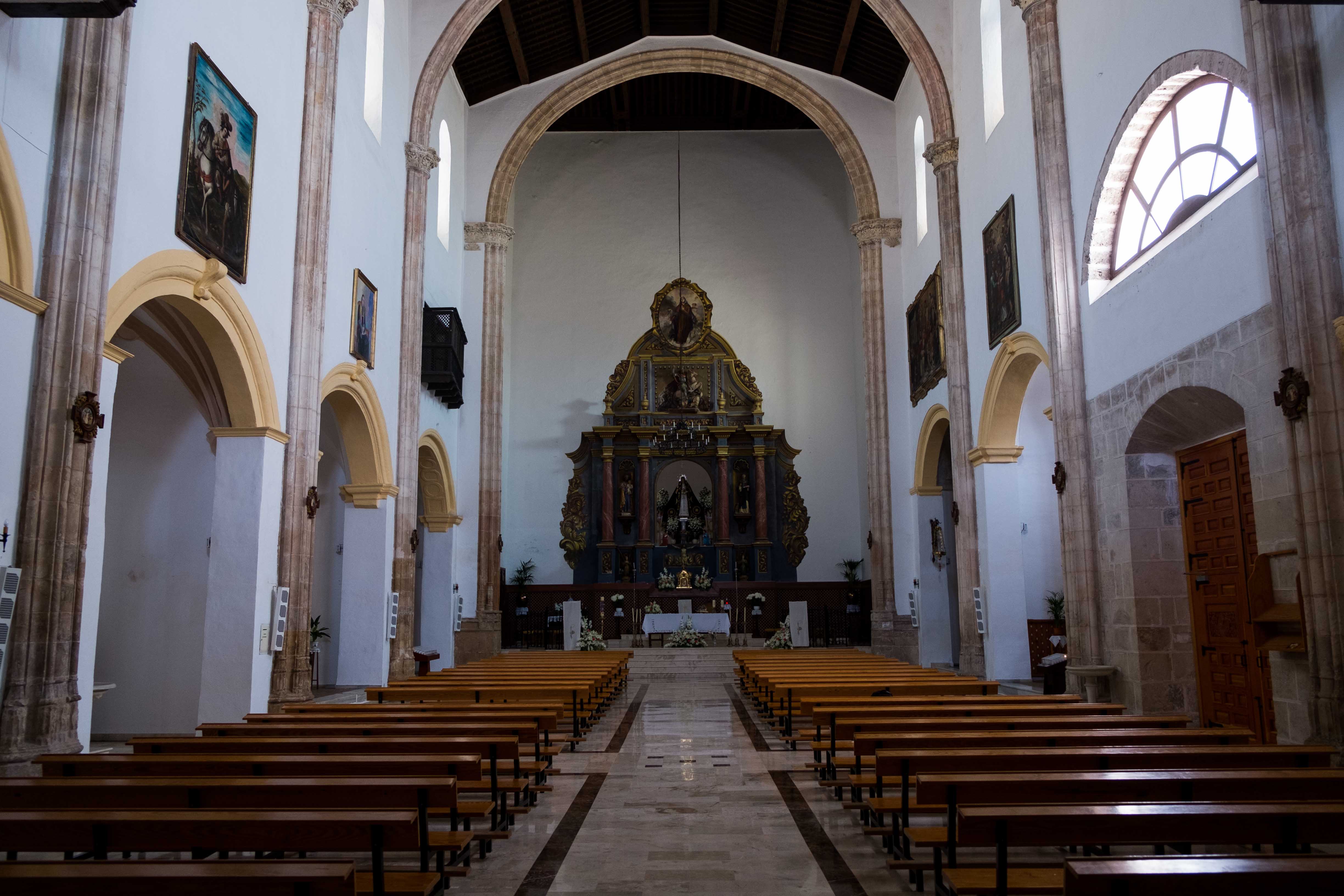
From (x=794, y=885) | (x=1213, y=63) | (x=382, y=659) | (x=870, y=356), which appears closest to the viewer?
(x=794, y=885)

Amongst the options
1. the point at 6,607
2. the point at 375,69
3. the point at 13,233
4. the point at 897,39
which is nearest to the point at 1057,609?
the point at 897,39

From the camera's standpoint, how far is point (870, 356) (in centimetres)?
2055

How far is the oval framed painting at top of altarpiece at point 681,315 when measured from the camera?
A: 25359mm

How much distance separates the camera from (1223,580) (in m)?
9.30

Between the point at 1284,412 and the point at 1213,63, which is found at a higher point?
the point at 1213,63

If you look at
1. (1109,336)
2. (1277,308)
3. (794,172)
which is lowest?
(1277,308)

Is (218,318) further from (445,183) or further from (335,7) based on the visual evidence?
(445,183)

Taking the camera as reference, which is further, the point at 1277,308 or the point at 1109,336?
the point at 1109,336

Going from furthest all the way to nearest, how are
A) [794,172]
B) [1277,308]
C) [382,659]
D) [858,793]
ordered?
[794,172]
[382,659]
[1277,308]
[858,793]

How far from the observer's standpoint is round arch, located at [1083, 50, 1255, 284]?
8164mm

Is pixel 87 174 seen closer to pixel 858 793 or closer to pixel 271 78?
pixel 271 78

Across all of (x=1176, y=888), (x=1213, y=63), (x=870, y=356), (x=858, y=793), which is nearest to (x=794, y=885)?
(x=858, y=793)

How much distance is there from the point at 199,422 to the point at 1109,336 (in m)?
10.1

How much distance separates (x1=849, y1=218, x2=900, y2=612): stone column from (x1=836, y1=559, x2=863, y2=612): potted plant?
286 cm
